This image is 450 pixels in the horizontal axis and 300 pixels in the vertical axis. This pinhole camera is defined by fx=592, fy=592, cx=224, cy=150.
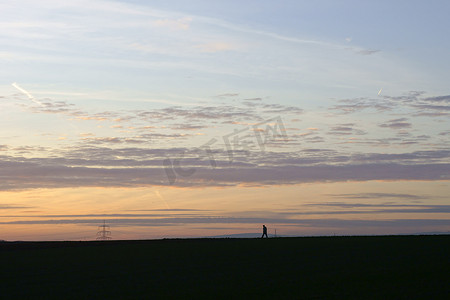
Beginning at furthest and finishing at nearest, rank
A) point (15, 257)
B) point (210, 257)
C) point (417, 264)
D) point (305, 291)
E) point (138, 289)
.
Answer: point (15, 257)
point (210, 257)
point (417, 264)
point (138, 289)
point (305, 291)

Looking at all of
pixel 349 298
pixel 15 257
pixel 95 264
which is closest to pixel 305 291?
pixel 349 298

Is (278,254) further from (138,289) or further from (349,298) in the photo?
(349,298)

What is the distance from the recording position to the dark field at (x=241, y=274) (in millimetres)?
28062

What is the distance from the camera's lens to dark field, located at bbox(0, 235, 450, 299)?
92.1 ft

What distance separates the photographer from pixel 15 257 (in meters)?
51.4

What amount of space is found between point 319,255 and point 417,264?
32.1 ft

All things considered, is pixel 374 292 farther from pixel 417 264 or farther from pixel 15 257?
pixel 15 257

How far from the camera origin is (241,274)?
1367 inches

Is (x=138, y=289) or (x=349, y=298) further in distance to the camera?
(x=138, y=289)

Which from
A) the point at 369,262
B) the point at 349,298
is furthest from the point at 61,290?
the point at 369,262

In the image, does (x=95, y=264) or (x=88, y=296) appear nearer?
(x=88, y=296)

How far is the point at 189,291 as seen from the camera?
95.6 ft

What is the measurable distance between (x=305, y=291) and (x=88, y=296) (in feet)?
34.4

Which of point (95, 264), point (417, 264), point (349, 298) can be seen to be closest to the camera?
point (349, 298)
